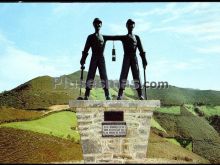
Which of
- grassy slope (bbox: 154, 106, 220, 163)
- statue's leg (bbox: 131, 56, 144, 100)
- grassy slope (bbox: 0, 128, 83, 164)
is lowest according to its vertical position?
grassy slope (bbox: 154, 106, 220, 163)

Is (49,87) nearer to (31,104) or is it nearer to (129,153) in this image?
(31,104)

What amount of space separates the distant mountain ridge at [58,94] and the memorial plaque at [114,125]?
593 inches

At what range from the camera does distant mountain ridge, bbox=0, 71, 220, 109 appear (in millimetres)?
30625

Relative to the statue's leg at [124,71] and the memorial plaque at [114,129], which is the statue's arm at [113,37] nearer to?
the statue's leg at [124,71]

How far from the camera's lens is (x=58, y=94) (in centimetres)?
3284

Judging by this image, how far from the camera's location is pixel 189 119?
32.6 meters

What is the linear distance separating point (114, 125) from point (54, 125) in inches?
391

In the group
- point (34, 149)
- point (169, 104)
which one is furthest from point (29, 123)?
point (169, 104)

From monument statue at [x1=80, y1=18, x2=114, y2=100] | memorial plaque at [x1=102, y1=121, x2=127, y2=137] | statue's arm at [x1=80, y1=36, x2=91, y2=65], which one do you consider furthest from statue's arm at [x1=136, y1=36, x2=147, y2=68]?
memorial plaque at [x1=102, y1=121, x2=127, y2=137]

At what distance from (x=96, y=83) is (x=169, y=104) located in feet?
84.5

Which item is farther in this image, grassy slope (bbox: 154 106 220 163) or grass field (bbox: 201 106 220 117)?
grass field (bbox: 201 106 220 117)

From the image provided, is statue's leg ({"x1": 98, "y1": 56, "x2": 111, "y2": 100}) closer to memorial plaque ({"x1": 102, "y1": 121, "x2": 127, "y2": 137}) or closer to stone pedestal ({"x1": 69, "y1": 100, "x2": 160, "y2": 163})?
stone pedestal ({"x1": 69, "y1": 100, "x2": 160, "y2": 163})

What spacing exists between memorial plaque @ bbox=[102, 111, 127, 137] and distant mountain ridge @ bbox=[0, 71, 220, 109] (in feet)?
49.4

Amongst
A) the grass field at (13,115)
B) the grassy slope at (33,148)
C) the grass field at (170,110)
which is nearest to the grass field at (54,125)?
the grassy slope at (33,148)
